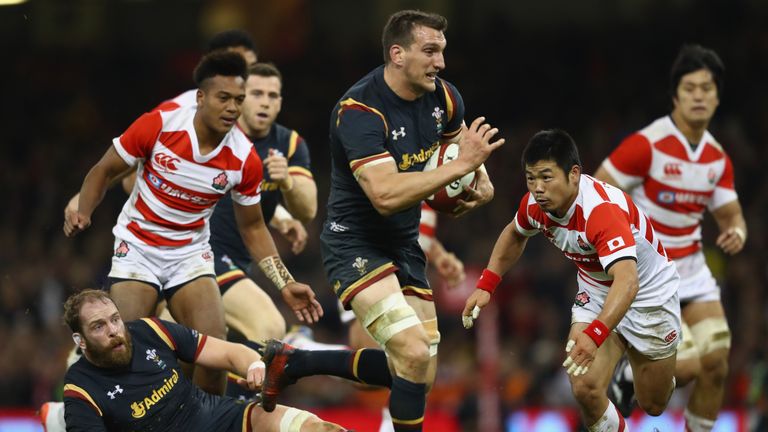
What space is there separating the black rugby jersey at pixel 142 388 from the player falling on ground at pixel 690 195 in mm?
3288

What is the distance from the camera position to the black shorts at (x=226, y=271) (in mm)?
8847

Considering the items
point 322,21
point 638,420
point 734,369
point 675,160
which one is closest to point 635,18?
point 322,21

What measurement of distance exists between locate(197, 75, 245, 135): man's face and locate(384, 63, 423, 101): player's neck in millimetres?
1147

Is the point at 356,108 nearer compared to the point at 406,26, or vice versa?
the point at 356,108

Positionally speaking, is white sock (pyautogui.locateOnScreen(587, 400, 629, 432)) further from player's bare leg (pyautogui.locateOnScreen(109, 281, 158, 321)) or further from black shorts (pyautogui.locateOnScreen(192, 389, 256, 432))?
player's bare leg (pyautogui.locateOnScreen(109, 281, 158, 321))

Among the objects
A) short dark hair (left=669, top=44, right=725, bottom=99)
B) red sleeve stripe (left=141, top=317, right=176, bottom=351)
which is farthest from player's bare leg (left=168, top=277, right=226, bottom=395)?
short dark hair (left=669, top=44, right=725, bottom=99)

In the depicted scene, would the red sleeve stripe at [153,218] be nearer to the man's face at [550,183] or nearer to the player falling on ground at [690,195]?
the man's face at [550,183]

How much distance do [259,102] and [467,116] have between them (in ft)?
31.6

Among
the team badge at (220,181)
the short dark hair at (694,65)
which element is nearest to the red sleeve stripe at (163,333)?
the team badge at (220,181)

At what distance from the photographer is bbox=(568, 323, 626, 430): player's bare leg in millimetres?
7289

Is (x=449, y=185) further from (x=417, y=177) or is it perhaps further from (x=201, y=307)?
(x=201, y=307)

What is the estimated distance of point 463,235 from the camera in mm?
16875

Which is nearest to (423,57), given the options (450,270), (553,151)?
(553,151)

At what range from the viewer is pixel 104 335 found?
718 cm
